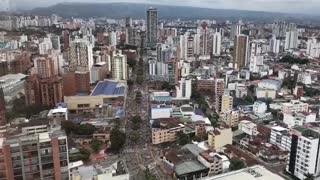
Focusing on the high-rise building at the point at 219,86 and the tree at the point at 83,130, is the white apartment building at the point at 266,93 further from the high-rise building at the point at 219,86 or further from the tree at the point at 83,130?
Result: the tree at the point at 83,130

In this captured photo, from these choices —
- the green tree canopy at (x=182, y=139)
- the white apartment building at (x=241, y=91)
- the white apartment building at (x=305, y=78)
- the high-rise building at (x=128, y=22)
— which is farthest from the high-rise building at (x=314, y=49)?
the green tree canopy at (x=182, y=139)

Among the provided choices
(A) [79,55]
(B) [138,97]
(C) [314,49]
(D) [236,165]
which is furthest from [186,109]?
(C) [314,49]

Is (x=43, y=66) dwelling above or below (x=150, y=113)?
above

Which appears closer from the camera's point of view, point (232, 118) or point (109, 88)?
point (232, 118)

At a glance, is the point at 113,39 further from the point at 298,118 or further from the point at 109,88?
the point at 298,118

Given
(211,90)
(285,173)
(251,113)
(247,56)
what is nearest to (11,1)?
(285,173)

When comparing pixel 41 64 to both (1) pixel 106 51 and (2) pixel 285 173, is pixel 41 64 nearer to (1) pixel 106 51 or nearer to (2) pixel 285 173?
(1) pixel 106 51
